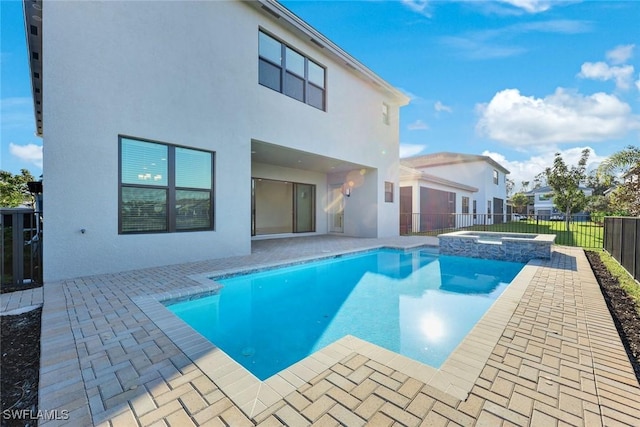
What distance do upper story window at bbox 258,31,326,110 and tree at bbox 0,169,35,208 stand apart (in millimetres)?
22932

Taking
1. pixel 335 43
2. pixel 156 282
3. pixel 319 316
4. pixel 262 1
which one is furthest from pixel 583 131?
pixel 156 282

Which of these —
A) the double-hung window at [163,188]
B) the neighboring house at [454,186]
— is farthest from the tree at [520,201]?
the double-hung window at [163,188]

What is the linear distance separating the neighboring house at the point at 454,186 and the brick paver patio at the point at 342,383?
13.1 metres

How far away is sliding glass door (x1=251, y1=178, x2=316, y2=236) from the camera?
13664 millimetres

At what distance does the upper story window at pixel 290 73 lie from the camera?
8344 millimetres

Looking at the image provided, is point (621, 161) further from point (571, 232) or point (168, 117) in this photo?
point (168, 117)

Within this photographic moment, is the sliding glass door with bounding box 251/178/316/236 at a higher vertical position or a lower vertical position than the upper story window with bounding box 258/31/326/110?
lower

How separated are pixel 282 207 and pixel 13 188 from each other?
22501 mm

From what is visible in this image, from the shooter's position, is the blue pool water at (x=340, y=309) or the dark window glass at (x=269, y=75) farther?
the dark window glass at (x=269, y=75)

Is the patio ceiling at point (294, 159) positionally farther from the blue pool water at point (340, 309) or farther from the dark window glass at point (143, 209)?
the blue pool water at point (340, 309)

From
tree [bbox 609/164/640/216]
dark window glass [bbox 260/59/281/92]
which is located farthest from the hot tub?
dark window glass [bbox 260/59/281/92]

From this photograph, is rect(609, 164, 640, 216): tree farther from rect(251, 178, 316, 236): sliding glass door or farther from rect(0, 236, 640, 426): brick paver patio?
rect(251, 178, 316, 236): sliding glass door

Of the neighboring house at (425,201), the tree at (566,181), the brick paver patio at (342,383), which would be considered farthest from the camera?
the tree at (566,181)

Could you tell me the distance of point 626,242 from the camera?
19.2 feet
